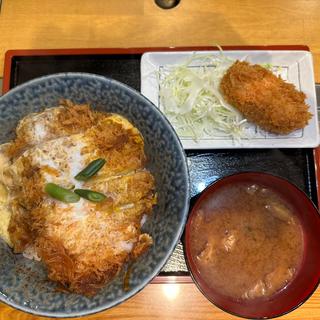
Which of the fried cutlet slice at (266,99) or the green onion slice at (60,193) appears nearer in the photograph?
the green onion slice at (60,193)

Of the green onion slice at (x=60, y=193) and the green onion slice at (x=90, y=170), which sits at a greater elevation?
the green onion slice at (x=90, y=170)

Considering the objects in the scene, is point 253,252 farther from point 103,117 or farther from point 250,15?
point 250,15

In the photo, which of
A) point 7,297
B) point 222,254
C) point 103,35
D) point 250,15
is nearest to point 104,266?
point 7,297

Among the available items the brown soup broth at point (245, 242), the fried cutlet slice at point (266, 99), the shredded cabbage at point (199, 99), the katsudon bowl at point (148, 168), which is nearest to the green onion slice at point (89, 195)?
the katsudon bowl at point (148, 168)

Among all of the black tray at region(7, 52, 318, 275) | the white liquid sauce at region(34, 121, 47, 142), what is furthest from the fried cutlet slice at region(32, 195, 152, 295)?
the black tray at region(7, 52, 318, 275)

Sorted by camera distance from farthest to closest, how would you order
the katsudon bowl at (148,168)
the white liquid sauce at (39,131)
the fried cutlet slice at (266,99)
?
the fried cutlet slice at (266,99) → the white liquid sauce at (39,131) → the katsudon bowl at (148,168)

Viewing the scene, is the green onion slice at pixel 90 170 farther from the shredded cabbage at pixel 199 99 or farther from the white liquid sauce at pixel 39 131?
the shredded cabbage at pixel 199 99

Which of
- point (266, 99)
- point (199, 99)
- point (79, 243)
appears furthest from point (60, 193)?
point (266, 99)
